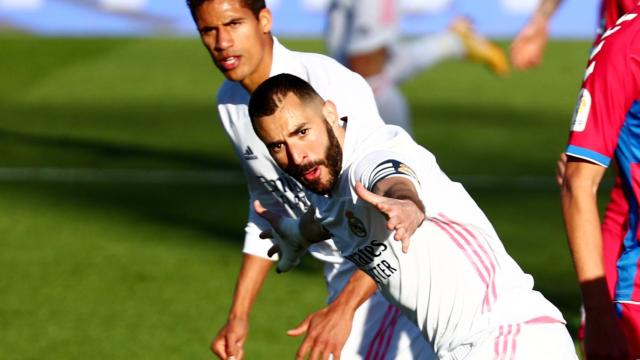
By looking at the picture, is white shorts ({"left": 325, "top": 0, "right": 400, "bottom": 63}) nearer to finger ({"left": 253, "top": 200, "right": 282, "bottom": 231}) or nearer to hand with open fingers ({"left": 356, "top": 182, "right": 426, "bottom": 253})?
finger ({"left": 253, "top": 200, "right": 282, "bottom": 231})

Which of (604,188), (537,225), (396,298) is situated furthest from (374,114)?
(604,188)

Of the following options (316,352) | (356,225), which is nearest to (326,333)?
(316,352)

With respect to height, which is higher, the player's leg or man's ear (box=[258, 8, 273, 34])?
man's ear (box=[258, 8, 273, 34])

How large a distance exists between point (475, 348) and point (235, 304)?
1.58 metres

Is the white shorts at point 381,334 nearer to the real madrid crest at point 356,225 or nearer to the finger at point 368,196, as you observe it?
the real madrid crest at point 356,225

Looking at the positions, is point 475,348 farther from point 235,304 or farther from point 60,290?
point 60,290

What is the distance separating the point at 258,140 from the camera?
219 inches

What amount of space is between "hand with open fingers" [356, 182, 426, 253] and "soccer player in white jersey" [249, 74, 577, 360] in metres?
0.38

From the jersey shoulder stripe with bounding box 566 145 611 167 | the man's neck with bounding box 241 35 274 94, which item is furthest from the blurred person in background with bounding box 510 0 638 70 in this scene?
the jersey shoulder stripe with bounding box 566 145 611 167

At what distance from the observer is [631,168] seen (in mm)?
4828

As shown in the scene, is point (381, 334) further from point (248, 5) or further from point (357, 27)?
point (357, 27)

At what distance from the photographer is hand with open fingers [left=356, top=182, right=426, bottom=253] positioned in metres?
3.70

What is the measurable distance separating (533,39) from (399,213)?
3399mm

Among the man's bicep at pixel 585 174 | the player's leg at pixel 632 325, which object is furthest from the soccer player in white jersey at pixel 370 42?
the man's bicep at pixel 585 174
